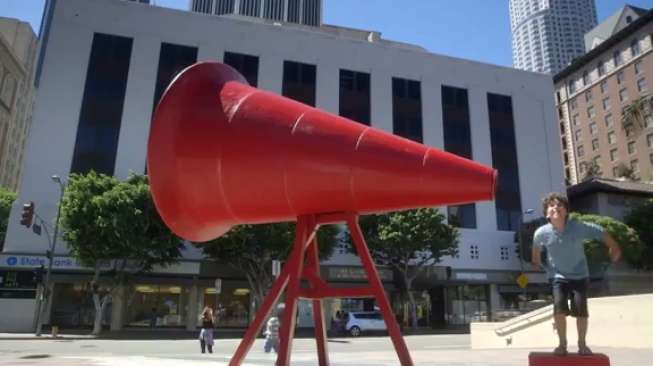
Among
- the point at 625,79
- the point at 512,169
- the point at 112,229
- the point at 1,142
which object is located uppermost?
the point at 625,79

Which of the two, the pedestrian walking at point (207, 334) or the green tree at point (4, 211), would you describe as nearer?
the pedestrian walking at point (207, 334)

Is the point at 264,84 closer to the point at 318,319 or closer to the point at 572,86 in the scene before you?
the point at 318,319

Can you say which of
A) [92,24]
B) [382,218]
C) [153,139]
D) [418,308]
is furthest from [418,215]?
[153,139]

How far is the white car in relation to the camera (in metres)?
29.1

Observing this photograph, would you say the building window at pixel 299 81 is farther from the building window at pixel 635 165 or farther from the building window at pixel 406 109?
the building window at pixel 635 165

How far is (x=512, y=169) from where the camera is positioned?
4009 cm

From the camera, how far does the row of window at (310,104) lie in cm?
3195

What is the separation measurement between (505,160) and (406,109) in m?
9.14

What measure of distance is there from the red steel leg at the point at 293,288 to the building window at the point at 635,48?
226 ft

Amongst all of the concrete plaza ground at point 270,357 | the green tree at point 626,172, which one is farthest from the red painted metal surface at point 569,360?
the green tree at point 626,172

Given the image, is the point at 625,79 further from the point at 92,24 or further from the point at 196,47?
the point at 92,24

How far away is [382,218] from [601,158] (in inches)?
1963

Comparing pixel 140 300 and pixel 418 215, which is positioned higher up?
pixel 418 215

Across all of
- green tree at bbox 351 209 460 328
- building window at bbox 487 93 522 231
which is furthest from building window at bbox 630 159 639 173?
green tree at bbox 351 209 460 328
